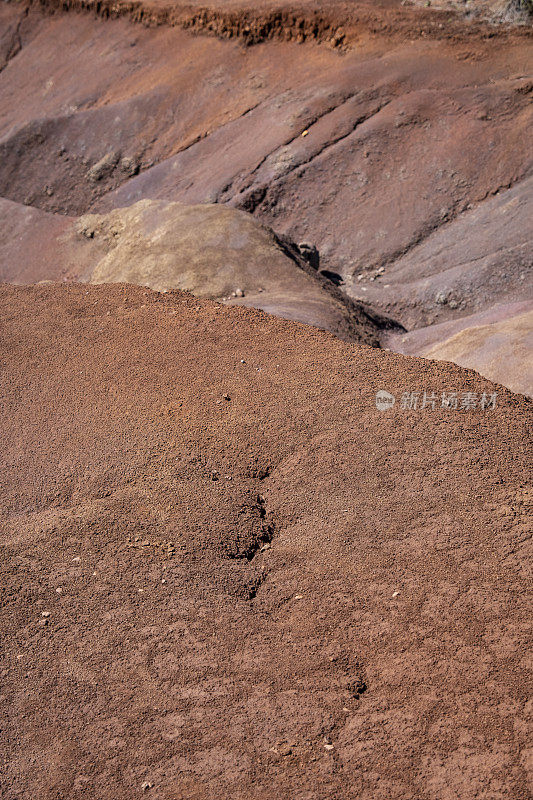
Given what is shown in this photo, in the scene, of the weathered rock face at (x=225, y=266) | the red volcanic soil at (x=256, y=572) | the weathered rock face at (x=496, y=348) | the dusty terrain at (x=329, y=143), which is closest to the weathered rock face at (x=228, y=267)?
the weathered rock face at (x=225, y=266)

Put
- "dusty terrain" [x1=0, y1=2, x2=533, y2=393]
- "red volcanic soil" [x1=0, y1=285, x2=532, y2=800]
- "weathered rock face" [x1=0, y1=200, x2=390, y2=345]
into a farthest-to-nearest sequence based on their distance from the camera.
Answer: "dusty terrain" [x1=0, y1=2, x2=533, y2=393]
"weathered rock face" [x1=0, y1=200, x2=390, y2=345]
"red volcanic soil" [x1=0, y1=285, x2=532, y2=800]

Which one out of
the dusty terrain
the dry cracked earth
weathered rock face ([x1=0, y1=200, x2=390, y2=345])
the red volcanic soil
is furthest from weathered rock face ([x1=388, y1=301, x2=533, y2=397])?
the red volcanic soil

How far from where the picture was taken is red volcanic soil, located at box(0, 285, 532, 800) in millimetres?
4148

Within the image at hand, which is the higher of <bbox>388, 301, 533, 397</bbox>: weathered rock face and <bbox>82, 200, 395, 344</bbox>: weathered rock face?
<bbox>82, 200, 395, 344</bbox>: weathered rock face

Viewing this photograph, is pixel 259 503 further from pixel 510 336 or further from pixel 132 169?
pixel 132 169

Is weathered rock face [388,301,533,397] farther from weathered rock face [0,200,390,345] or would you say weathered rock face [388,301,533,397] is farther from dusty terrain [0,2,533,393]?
weathered rock face [0,200,390,345]

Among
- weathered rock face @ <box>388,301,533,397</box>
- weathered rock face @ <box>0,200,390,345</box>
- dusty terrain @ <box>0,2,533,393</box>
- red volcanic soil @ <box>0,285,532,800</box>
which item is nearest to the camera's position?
red volcanic soil @ <box>0,285,532,800</box>

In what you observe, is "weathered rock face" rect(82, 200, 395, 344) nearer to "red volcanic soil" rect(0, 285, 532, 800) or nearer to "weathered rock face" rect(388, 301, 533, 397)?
"weathered rock face" rect(388, 301, 533, 397)

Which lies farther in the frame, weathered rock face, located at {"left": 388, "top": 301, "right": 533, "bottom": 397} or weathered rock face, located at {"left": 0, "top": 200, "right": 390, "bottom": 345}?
weathered rock face, located at {"left": 0, "top": 200, "right": 390, "bottom": 345}

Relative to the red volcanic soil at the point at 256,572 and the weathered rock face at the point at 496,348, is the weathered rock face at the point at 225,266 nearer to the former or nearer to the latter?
the weathered rock face at the point at 496,348

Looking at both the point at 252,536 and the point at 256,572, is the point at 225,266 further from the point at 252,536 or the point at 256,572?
the point at 256,572

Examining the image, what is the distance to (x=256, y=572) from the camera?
5402 mm

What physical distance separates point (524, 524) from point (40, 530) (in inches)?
141

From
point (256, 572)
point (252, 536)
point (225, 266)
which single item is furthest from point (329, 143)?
point (256, 572)
